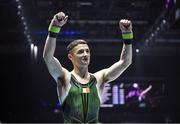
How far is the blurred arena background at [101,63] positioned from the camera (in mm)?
9984

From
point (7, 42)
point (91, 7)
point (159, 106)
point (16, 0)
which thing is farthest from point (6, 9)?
point (159, 106)

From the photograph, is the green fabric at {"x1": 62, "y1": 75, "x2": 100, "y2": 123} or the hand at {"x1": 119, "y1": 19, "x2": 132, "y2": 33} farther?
the hand at {"x1": 119, "y1": 19, "x2": 132, "y2": 33}

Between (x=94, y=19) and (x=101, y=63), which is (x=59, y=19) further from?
(x=101, y=63)

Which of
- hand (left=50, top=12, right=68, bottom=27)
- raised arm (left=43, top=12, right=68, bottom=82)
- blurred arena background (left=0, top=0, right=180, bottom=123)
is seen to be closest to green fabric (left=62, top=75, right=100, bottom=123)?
raised arm (left=43, top=12, right=68, bottom=82)

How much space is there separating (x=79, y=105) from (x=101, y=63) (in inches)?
345

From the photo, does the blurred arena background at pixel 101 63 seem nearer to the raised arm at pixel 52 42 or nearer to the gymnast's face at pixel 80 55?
the gymnast's face at pixel 80 55

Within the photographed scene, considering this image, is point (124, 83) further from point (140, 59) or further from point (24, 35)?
point (24, 35)

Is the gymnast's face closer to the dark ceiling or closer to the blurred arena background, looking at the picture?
the dark ceiling

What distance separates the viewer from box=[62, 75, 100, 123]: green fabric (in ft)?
9.32

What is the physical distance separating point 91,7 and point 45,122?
13.7 ft

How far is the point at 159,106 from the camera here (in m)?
11.6

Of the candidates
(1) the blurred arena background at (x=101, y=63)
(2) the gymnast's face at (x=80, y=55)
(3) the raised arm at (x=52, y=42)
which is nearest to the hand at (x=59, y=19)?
(3) the raised arm at (x=52, y=42)

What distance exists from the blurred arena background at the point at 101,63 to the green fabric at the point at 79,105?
21.4ft

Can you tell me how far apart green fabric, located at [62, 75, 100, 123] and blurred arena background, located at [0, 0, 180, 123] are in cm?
651
